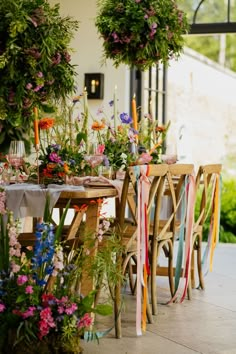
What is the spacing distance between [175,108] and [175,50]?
6.96 m

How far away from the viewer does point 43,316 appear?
3.15 meters

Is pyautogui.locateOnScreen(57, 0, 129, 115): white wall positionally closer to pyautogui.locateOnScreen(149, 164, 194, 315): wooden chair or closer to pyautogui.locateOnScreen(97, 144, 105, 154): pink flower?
pyautogui.locateOnScreen(149, 164, 194, 315): wooden chair

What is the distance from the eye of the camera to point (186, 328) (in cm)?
416

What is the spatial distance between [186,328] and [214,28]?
4378 millimetres

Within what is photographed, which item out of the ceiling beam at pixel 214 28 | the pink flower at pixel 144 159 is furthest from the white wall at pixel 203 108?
the pink flower at pixel 144 159

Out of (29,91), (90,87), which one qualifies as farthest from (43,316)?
(90,87)

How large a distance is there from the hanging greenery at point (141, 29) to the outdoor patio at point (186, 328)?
1649 millimetres

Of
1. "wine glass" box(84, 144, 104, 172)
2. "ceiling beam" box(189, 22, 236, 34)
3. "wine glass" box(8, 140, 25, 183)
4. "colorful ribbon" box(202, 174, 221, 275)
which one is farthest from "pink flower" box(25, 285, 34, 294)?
"ceiling beam" box(189, 22, 236, 34)

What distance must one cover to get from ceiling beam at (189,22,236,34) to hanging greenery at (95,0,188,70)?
2463mm

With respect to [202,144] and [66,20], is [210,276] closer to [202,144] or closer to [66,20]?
[66,20]

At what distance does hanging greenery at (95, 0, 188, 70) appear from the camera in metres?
5.25

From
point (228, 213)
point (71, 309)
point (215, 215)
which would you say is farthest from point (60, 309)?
point (228, 213)

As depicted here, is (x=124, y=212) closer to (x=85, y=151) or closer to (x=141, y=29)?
(x=85, y=151)

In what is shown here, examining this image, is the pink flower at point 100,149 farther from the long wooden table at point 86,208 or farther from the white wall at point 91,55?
the white wall at point 91,55
